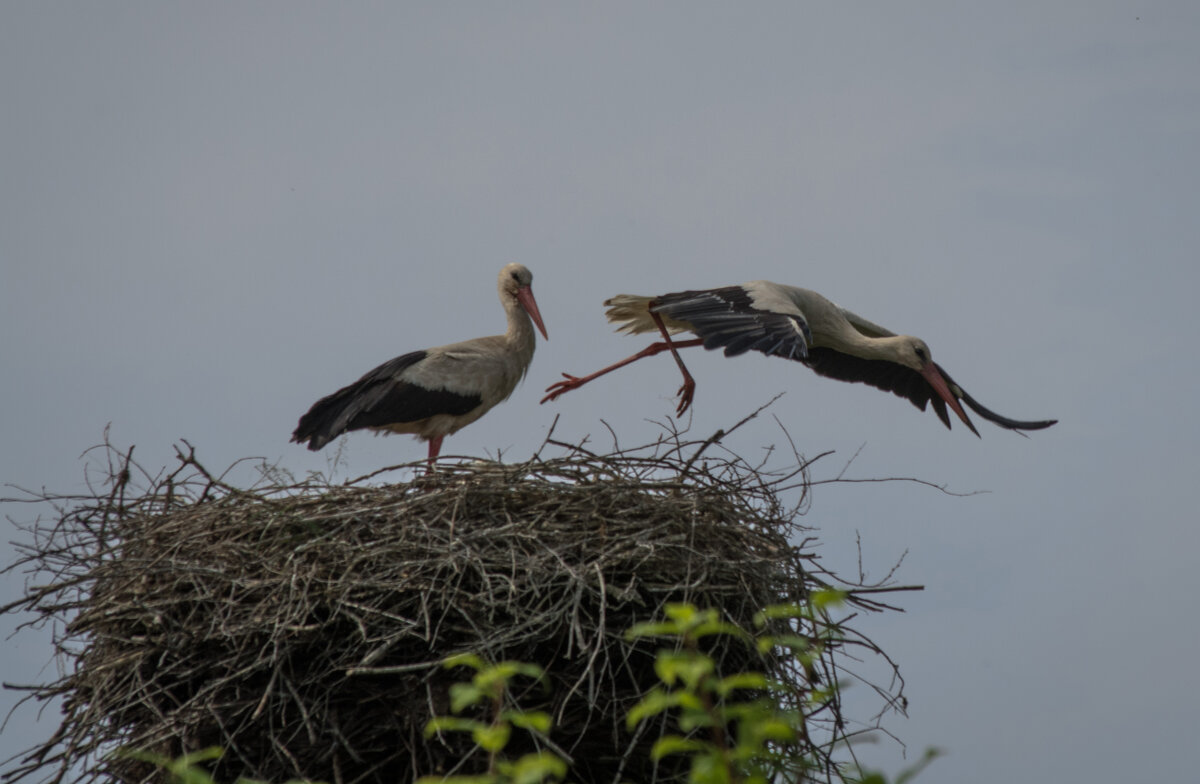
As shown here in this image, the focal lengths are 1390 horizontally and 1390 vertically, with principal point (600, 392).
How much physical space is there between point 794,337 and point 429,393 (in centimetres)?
200

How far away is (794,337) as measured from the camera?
723 cm

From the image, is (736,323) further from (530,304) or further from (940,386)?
(940,386)

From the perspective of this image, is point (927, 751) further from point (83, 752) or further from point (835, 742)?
point (83, 752)

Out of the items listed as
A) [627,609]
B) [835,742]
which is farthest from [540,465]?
[835,742]

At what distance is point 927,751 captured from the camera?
2256 millimetres

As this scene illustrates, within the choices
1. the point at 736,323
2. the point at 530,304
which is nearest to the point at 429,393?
the point at 530,304

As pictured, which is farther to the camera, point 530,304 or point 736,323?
point 530,304

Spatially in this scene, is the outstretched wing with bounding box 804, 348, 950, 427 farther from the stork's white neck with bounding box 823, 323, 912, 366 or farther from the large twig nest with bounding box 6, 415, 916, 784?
the large twig nest with bounding box 6, 415, 916, 784

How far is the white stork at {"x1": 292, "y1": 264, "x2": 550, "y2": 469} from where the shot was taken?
7.46 m

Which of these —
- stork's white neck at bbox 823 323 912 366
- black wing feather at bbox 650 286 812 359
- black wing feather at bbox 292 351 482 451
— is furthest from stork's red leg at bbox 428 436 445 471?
stork's white neck at bbox 823 323 912 366

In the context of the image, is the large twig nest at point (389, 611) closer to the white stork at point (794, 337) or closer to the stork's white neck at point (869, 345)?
the white stork at point (794, 337)

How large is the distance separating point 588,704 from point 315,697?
3.38 ft

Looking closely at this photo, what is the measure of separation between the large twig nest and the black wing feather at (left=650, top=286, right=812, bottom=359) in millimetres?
1392

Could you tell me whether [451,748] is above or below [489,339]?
below
